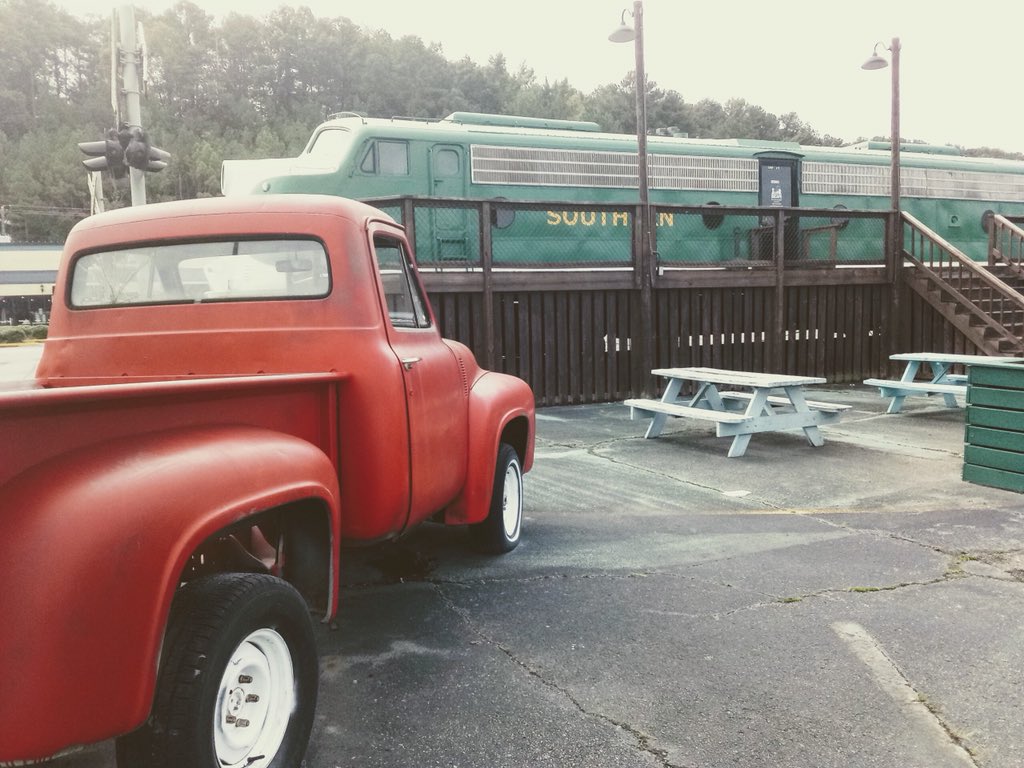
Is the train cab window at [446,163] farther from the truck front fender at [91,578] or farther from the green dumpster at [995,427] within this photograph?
the truck front fender at [91,578]

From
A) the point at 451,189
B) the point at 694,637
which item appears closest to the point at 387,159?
the point at 451,189

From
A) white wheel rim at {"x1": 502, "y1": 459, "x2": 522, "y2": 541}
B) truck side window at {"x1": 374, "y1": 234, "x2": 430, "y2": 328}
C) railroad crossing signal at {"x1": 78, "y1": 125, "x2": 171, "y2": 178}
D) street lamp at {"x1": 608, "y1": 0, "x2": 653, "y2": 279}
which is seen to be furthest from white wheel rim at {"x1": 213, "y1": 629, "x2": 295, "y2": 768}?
railroad crossing signal at {"x1": 78, "y1": 125, "x2": 171, "y2": 178}

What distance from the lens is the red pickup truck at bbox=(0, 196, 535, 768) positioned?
1.75m

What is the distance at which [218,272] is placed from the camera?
354 centimetres

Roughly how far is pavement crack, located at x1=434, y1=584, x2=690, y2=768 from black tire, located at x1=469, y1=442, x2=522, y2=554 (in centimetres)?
68

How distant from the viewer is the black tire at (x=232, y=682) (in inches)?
78.3

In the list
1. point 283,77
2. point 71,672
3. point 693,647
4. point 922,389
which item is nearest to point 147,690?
point 71,672

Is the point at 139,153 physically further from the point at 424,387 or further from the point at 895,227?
the point at 895,227

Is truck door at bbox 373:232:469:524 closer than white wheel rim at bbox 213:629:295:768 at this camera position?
No

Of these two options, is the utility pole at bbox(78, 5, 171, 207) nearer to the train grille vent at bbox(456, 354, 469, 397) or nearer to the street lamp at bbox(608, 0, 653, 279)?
the street lamp at bbox(608, 0, 653, 279)

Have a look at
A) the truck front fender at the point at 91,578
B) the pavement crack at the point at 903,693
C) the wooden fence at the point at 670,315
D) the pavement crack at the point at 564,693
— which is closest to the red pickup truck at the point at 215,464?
the truck front fender at the point at 91,578

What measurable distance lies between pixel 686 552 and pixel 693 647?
1.36 metres

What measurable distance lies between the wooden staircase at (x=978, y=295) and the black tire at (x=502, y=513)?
974 cm

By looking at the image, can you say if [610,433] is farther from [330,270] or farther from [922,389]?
[330,270]
